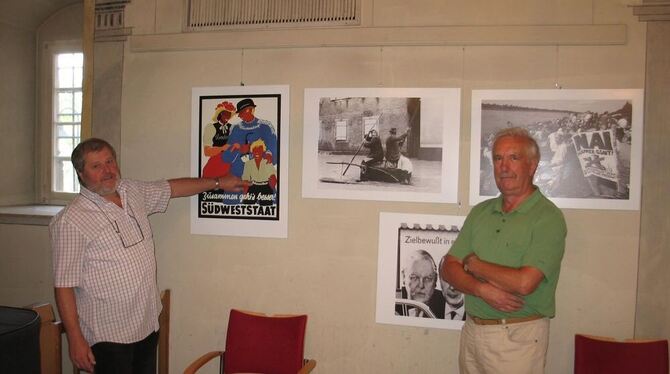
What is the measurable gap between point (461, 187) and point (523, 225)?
69 centimetres

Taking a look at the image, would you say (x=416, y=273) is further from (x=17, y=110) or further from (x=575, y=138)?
(x=17, y=110)

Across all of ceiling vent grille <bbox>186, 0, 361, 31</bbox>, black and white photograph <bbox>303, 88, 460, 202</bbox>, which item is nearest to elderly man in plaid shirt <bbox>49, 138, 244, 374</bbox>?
black and white photograph <bbox>303, 88, 460, 202</bbox>

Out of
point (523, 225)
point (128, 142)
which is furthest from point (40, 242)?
point (523, 225)

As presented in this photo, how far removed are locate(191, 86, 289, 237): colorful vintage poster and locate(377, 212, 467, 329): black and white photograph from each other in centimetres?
73

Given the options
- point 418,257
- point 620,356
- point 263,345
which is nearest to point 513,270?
point 418,257

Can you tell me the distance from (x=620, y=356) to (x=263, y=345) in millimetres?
2064

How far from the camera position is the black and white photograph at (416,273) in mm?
2568

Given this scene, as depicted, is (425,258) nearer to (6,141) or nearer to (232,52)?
(232,52)

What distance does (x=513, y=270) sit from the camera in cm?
185

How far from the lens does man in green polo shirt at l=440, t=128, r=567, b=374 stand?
1.84 m

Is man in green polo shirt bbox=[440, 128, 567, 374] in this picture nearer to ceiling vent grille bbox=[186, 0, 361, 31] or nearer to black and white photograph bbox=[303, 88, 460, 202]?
black and white photograph bbox=[303, 88, 460, 202]

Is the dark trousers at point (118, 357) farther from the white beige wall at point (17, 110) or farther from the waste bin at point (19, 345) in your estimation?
the white beige wall at point (17, 110)

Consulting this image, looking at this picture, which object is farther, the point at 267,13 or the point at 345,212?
the point at 267,13

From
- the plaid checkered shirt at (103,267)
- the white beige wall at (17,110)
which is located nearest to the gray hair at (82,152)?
the plaid checkered shirt at (103,267)
